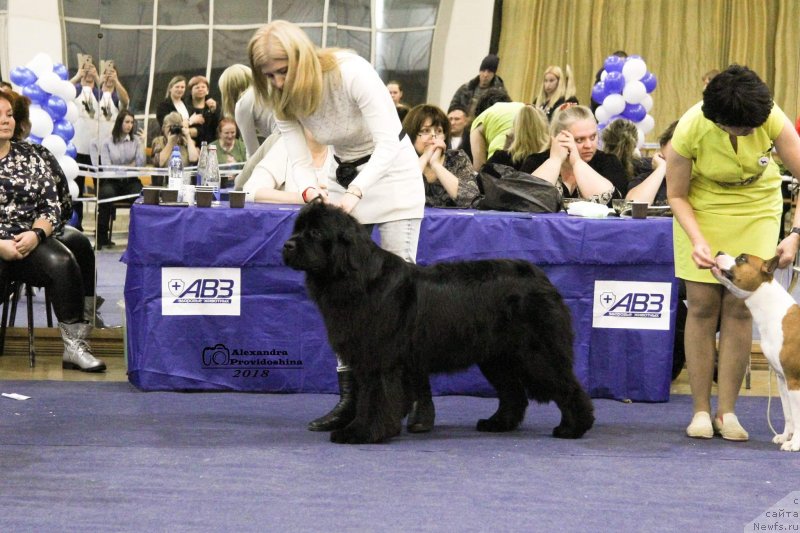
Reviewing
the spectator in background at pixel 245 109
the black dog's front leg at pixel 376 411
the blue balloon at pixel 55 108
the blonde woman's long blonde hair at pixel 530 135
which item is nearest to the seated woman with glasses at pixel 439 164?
the blonde woman's long blonde hair at pixel 530 135

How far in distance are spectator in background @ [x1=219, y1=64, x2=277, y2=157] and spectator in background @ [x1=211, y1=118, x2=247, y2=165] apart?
6 centimetres

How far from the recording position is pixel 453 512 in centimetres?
283

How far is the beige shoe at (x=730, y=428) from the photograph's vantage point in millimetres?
3725

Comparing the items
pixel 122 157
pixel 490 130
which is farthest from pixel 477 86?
pixel 122 157

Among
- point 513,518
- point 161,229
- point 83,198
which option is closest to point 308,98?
point 161,229

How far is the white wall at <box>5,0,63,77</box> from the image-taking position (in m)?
6.17

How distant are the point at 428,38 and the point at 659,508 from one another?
4.09m

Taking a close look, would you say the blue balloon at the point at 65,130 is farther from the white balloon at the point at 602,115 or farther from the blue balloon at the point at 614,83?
the blue balloon at the point at 614,83

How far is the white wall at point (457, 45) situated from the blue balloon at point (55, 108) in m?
2.32

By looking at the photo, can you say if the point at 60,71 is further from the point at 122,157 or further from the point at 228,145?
the point at 228,145

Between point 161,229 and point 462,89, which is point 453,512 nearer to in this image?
point 161,229

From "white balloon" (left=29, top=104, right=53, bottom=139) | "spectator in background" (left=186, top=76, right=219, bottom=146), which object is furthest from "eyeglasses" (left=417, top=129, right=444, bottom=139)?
"white balloon" (left=29, top=104, right=53, bottom=139)

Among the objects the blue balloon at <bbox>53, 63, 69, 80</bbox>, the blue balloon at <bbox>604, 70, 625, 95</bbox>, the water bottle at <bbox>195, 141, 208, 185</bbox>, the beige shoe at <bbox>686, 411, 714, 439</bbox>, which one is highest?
the blue balloon at <bbox>604, 70, 625, 95</bbox>

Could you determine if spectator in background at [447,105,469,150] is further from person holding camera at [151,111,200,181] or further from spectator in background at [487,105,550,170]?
person holding camera at [151,111,200,181]
